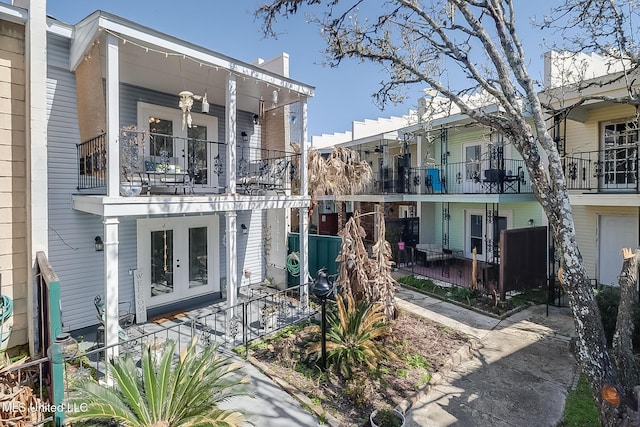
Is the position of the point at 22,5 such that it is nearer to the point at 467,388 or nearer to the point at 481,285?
the point at 467,388

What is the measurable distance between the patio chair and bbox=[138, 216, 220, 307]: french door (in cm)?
50

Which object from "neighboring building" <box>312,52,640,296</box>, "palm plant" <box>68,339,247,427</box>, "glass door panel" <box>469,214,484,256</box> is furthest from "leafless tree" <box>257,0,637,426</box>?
"glass door panel" <box>469,214,484,256</box>

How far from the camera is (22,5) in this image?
6406mm

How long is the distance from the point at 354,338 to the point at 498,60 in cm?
551

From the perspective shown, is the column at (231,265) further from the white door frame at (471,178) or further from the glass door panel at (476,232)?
the glass door panel at (476,232)

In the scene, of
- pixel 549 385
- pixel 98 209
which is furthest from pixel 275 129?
pixel 549 385

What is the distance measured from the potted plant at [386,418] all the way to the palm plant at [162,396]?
5.94 ft

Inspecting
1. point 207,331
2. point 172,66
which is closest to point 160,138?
point 172,66

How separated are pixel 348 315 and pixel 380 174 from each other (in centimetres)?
1287

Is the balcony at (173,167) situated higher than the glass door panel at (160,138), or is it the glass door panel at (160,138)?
the glass door panel at (160,138)

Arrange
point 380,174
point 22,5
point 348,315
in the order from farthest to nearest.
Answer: point 380,174 < point 348,315 < point 22,5

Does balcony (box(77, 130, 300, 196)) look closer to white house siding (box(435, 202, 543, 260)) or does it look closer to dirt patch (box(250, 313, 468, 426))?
dirt patch (box(250, 313, 468, 426))

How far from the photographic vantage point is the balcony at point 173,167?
6.98 meters

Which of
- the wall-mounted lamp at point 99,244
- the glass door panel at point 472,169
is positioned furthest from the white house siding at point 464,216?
the wall-mounted lamp at point 99,244
